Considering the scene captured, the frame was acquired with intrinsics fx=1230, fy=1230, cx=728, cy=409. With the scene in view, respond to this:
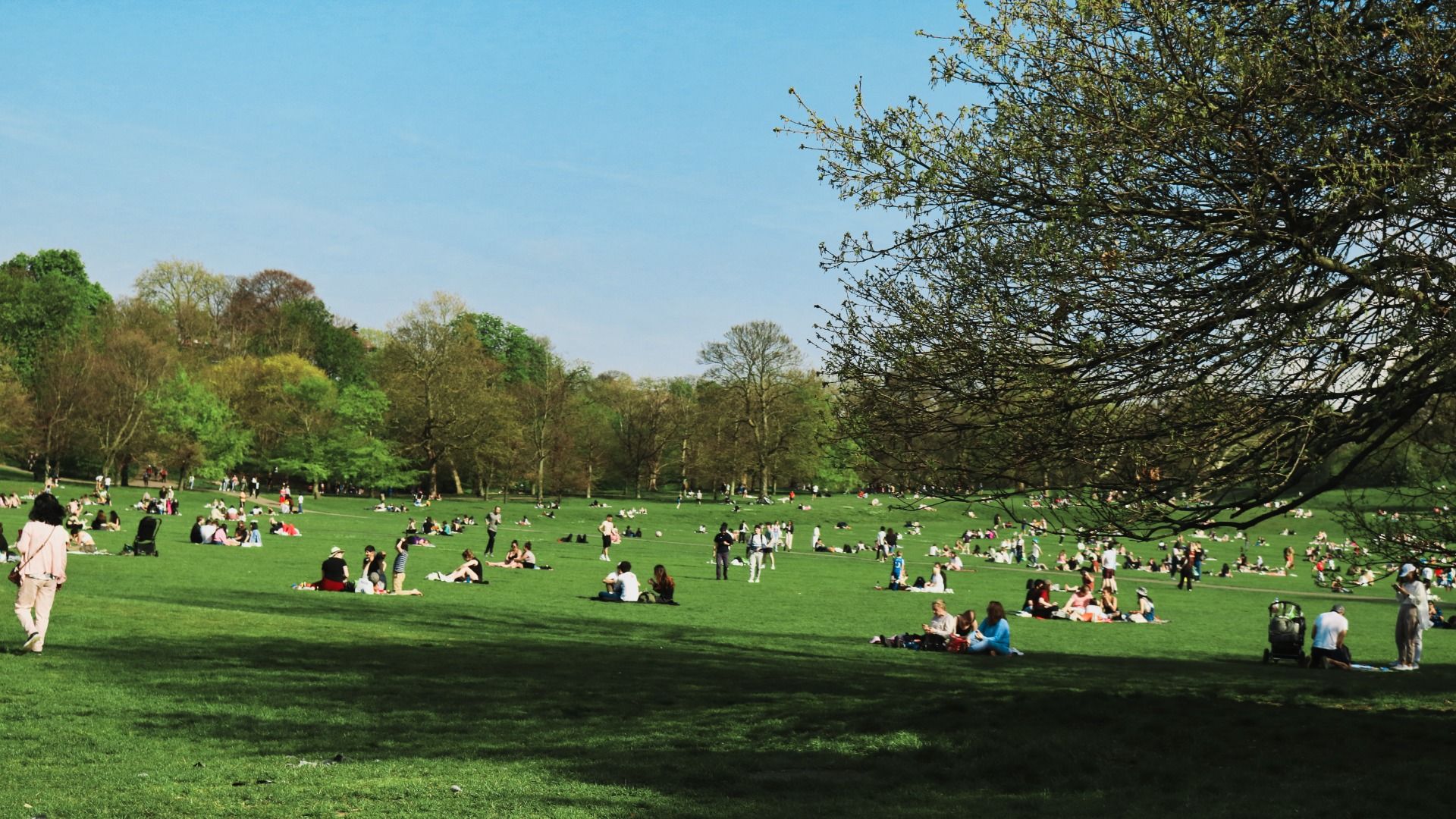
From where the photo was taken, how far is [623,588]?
31812 millimetres

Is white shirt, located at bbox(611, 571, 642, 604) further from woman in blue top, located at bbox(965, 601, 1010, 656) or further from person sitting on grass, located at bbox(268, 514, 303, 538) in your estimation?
person sitting on grass, located at bbox(268, 514, 303, 538)

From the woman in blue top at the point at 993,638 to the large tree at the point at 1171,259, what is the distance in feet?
29.3

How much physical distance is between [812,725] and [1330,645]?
13.4m

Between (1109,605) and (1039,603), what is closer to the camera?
(1039,603)

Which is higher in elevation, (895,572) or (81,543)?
(895,572)

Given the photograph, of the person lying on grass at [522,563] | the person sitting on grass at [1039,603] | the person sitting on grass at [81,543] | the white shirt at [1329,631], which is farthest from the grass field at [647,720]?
the person lying on grass at [522,563]

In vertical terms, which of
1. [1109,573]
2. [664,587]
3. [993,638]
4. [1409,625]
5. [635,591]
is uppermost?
[1109,573]

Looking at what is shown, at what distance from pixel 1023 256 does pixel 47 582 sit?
41.7ft

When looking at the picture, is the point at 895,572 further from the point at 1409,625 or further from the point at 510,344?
the point at 510,344

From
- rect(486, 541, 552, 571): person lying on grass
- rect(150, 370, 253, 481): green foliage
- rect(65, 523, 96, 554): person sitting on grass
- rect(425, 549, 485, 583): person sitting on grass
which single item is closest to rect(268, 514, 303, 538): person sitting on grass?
rect(65, 523, 96, 554): person sitting on grass

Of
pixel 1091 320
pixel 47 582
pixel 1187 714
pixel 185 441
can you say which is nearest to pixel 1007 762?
pixel 1187 714

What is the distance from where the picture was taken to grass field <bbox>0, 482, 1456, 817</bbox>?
10.5 metres

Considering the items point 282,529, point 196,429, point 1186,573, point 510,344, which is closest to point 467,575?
point 282,529

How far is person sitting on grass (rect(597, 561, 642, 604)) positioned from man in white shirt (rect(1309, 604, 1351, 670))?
1592 cm
